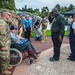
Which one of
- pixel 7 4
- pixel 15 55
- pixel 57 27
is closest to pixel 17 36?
pixel 15 55

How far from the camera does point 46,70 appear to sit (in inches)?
212

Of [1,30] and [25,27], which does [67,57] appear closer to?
[1,30]

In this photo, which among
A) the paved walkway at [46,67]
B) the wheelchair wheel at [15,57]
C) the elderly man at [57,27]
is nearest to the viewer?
the paved walkway at [46,67]

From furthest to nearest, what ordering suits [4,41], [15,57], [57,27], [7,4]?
[7,4], [57,27], [15,57], [4,41]

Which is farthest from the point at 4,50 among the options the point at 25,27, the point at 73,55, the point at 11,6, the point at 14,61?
the point at 11,6

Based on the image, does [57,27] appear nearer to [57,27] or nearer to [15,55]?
[57,27]

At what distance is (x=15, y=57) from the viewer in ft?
18.3

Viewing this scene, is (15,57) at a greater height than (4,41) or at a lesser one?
lesser

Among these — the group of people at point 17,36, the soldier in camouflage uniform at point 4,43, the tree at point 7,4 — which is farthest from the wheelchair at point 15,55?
the tree at point 7,4

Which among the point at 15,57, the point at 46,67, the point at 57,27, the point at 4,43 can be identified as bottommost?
the point at 46,67

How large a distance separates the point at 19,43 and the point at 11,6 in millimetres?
5762

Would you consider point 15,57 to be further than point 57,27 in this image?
No

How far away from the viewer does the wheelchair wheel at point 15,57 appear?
5516 mm

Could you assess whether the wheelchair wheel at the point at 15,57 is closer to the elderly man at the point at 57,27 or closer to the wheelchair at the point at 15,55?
the wheelchair at the point at 15,55
